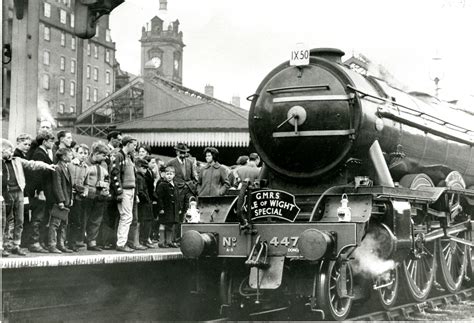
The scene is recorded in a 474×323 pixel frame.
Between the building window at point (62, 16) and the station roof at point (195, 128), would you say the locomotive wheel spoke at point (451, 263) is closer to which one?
the station roof at point (195, 128)

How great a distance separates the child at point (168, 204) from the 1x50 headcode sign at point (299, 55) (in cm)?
287

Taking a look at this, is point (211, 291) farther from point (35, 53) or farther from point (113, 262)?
point (35, 53)

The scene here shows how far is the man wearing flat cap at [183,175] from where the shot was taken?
1025 cm

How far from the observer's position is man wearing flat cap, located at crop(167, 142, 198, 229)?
10.2 meters

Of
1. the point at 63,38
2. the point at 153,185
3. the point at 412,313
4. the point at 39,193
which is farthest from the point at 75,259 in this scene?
the point at 63,38

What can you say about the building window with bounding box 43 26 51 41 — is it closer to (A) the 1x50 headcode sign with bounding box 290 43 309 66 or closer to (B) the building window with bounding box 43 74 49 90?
(B) the building window with bounding box 43 74 49 90

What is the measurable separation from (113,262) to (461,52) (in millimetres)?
10179

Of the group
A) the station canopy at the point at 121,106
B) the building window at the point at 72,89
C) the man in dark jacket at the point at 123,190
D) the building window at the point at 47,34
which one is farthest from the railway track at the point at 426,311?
the building window at the point at 72,89

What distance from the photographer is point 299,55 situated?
7816 millimetres

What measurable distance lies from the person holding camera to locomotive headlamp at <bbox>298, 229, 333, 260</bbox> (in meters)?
2.85

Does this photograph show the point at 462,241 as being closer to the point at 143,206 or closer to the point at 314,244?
the point at 314,244

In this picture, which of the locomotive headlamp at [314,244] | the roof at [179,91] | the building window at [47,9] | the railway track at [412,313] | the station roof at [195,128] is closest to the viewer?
the locomotive headlamp at [314,244]

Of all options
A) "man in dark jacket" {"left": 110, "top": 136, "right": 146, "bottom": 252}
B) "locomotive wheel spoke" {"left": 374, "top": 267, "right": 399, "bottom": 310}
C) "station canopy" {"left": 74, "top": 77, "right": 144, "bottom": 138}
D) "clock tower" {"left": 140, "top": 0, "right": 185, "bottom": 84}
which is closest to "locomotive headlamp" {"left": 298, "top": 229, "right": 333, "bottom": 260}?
"locomotive wheel spoke" {"left": 374, "top": 267, "right": 399, "bottom": 310}

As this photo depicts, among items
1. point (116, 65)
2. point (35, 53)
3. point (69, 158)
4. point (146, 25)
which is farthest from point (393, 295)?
point (146, 25)
